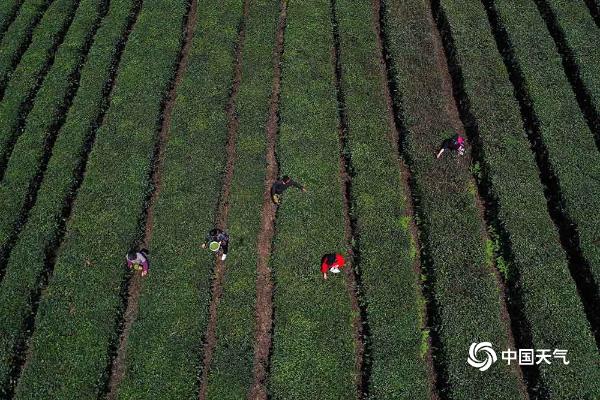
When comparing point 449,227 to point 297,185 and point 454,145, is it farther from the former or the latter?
point 297,185

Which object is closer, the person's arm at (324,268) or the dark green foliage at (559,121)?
A: the person's arm at (324,268)

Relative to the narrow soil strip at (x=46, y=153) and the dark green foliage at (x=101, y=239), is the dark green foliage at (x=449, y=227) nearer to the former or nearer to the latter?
the dark green foliage at (x=101, y=239)

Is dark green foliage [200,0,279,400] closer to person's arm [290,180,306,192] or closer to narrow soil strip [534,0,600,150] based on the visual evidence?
person's arm [290,180,306,192]

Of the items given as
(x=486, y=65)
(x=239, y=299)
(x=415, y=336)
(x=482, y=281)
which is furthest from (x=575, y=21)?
(x=239, y=299)

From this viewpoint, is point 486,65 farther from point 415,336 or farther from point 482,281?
point 415,336

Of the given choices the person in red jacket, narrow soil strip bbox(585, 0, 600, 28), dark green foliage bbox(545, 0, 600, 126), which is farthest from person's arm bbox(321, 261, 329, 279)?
narrow soil strip bbox(585, 0, 600, 28)

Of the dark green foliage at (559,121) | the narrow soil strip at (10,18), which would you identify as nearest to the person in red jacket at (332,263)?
the dark green foliage at (559,121)
